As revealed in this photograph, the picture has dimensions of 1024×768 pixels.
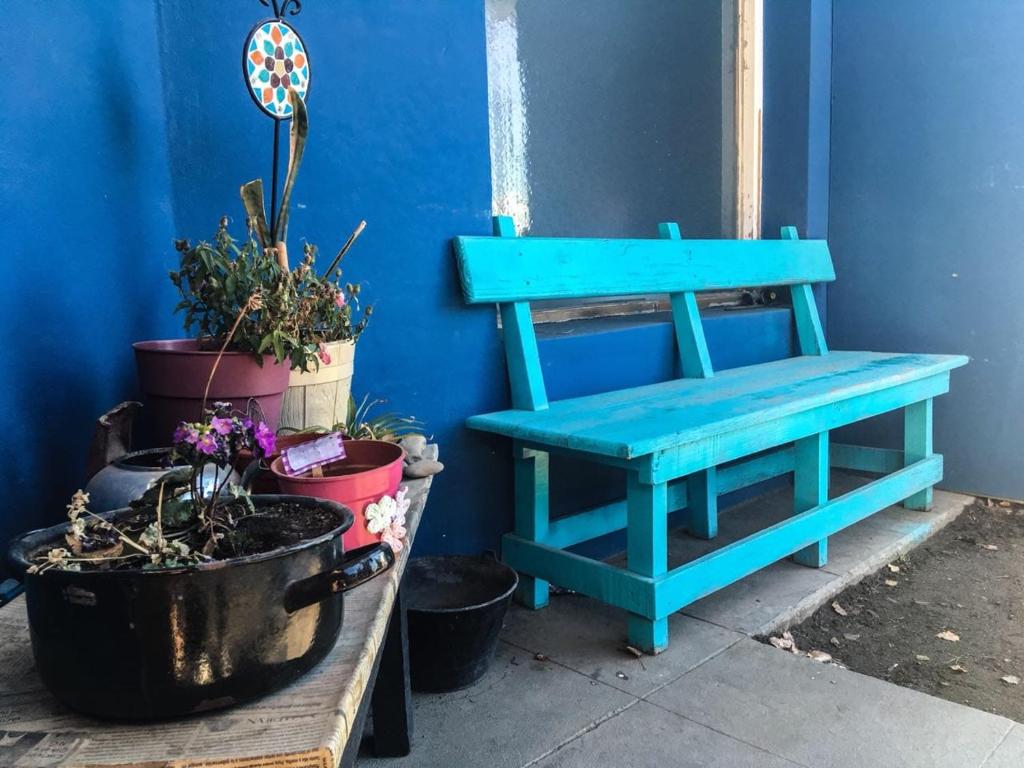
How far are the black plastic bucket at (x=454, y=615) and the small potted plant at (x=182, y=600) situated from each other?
114 cm

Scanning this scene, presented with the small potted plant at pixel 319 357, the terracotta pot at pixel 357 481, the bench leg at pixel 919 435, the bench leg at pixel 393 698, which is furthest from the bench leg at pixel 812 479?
the terracotta pot at pixel 357 481

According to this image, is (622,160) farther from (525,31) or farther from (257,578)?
(257,578)

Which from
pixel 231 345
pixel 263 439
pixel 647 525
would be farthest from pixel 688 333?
pixel 263 439

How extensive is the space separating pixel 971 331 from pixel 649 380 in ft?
5.40

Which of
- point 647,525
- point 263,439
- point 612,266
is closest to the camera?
point 263,439

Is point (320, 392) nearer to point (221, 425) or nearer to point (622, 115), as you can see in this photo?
point (221, 425)

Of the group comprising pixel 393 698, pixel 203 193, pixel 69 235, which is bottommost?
pixel 393 698

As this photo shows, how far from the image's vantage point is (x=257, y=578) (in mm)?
734

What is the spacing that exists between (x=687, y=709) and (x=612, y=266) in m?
1.46

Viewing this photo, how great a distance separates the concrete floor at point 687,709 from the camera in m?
1.81

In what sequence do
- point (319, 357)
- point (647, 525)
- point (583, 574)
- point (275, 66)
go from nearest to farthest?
point (319, 357) < point (275, 66) < point (647, 525) < point (583, 574)

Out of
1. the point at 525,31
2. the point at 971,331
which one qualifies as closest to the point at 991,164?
the point at 971,331

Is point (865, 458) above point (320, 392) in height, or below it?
below

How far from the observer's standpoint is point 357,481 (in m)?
1.21
